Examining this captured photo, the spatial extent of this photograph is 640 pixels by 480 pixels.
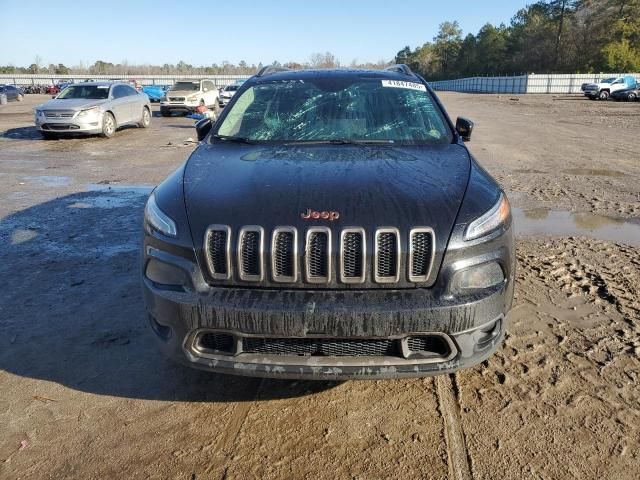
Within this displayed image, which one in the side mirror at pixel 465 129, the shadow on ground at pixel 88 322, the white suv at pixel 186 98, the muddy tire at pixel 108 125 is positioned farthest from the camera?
the white suv at pixel 186 98

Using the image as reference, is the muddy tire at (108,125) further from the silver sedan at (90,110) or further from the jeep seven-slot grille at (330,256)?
the jeep seven-slot grille at (330,256)

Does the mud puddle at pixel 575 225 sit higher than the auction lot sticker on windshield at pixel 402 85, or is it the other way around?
the auction lot sticker on windshield at pixel 402 85

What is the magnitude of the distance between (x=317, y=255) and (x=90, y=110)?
14.1 m

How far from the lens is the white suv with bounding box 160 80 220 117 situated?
23.2m

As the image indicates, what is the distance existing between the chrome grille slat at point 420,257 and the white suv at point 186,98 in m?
22.7

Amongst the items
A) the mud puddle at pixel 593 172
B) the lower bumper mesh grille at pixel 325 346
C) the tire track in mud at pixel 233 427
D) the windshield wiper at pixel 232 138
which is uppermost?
the windshield wiper at pixel 232 138

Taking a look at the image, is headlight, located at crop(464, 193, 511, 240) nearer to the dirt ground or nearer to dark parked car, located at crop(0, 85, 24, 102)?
the dirt ground

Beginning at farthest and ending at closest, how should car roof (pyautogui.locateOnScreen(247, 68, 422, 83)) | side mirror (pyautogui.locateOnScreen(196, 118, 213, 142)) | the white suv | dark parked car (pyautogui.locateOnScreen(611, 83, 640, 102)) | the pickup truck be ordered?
the pickup truck
dark parked car (pyautogui.locateOnScreen(611, 83, 640, 102))
the white suv
car roof (pyautogui.locateOnScreen(247, 68, 422, 83))
side mirror (pyautogui.locateOnScreen(196, 118, 213, 142))

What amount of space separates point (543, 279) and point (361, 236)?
2.64 meters

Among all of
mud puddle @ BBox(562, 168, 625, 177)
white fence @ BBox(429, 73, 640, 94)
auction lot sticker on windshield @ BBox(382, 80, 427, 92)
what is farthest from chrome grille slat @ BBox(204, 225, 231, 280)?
white fence @ BBox(429, 73, 640, 94)

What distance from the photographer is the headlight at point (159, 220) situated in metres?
2.40

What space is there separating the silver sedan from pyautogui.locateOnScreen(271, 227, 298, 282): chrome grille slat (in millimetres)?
13880

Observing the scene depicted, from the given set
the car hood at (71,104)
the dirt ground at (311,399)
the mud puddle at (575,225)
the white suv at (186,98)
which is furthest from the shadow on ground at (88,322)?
the white suv at (186,98)

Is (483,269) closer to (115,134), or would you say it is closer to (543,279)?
(543,279)
